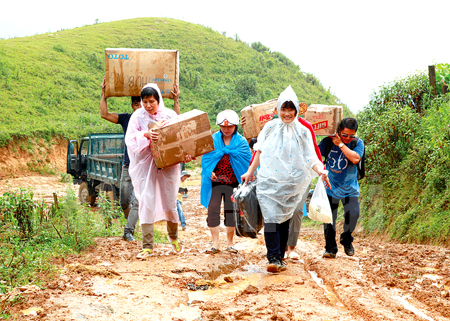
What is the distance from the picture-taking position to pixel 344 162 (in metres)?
5.27

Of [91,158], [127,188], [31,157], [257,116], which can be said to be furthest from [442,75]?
[31,157]

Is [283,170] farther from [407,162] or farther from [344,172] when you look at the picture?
[407,162]

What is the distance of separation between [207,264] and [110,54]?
108 inches

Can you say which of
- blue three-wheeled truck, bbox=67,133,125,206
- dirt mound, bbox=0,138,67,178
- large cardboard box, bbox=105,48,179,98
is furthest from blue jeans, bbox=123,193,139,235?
dirt mound, bbox=0,138,67,178

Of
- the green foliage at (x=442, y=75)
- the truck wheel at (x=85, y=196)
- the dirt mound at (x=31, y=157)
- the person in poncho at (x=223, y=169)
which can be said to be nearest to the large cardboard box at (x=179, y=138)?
the person in poncho at (x=223, y=169)

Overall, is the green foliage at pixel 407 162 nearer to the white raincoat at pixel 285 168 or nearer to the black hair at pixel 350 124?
the black hair at pixel 350 124

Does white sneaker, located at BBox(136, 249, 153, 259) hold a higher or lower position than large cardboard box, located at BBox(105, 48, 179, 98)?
lower

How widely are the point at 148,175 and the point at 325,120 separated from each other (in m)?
2.18

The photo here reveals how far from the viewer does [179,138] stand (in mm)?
4785

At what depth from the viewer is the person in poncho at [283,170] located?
4613mm

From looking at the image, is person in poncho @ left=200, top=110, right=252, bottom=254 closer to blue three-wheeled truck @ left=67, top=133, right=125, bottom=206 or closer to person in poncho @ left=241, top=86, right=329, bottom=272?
person in poncho @ left=241, top=86, right=329, bottom=272

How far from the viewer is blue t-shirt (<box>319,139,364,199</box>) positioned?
5.27 metres

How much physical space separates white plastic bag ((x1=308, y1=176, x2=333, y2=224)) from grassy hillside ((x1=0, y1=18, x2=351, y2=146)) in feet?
61.4

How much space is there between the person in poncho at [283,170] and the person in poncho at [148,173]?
1.16 meters
